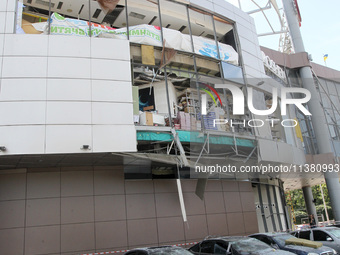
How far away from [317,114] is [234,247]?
19565mm

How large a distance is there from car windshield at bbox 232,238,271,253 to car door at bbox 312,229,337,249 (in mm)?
3410

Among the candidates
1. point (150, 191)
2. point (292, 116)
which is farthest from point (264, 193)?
point (150, 191)

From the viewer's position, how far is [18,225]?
1316 centimetres

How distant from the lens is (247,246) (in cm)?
938

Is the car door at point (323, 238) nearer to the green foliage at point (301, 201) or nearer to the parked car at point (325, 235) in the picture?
the parked car at point (325, 235)

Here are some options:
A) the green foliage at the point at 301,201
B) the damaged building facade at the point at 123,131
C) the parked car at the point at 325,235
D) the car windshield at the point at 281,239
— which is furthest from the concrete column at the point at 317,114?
the green foliage at the point at 301,201

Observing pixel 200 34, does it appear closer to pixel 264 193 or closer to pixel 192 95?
pixel 192 95

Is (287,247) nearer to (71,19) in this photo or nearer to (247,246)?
(247,246)

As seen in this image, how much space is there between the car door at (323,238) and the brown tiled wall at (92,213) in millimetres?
5624

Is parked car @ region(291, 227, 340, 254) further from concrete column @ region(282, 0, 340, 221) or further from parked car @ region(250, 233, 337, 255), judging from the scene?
concrete column @ region(282, 0, 340, 221)

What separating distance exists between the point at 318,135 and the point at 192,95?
13.1 m

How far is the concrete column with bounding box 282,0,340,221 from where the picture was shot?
23.4 meters

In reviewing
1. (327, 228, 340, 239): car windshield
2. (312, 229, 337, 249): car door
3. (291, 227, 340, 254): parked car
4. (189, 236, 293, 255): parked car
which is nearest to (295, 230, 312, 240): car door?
(291, 227, 340, 254): parked car

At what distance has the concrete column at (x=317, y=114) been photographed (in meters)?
23.4
